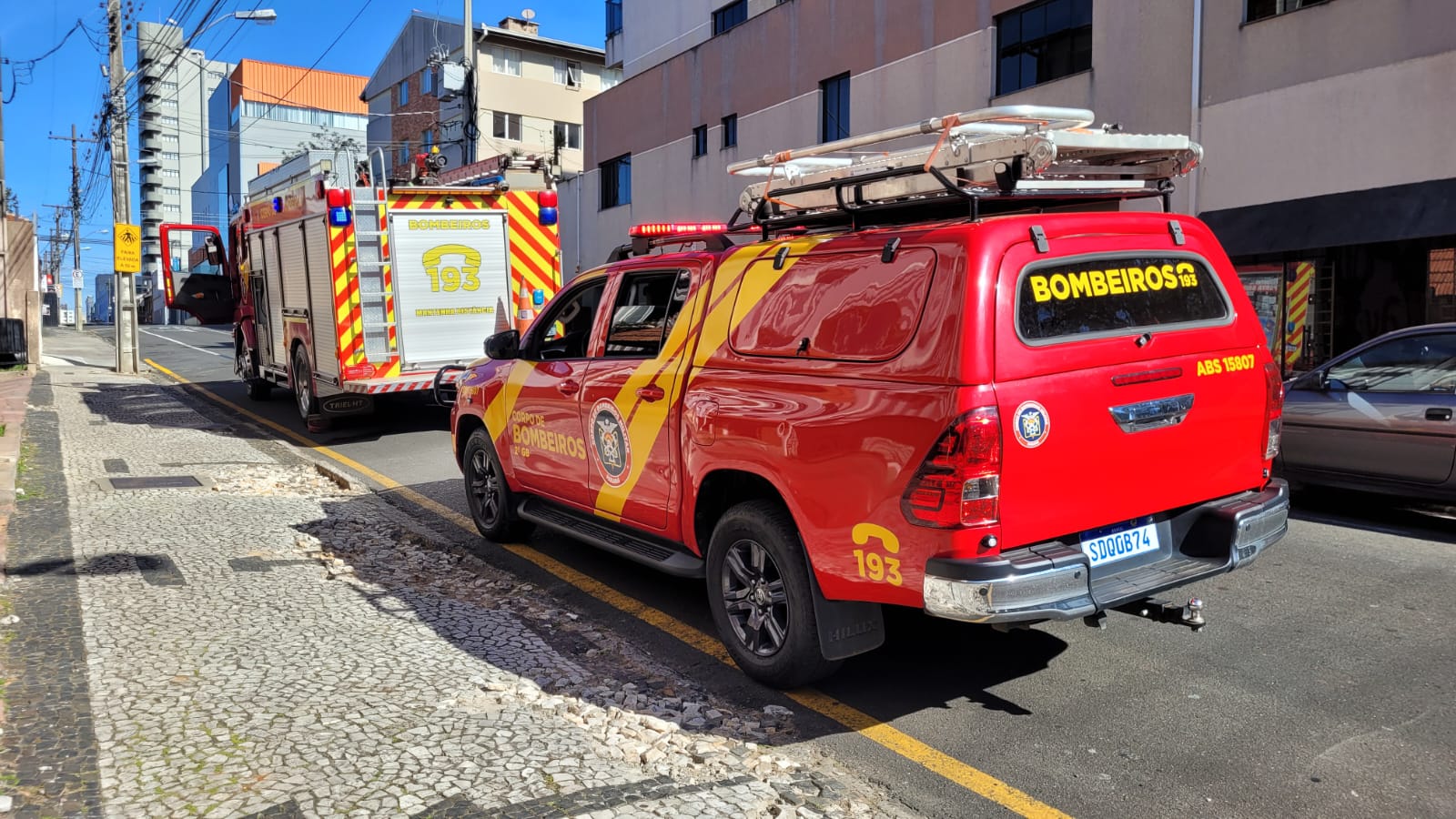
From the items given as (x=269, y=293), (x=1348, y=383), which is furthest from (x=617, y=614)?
(x=269, y=293)

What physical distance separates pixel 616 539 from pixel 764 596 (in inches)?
53.4

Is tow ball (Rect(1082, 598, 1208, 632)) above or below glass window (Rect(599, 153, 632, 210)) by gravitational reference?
below

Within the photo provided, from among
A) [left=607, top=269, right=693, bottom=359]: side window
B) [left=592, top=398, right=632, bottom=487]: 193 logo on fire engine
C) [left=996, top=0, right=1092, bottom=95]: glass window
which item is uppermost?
[left=996, top=0, right=1092, bottom=95]: glass window

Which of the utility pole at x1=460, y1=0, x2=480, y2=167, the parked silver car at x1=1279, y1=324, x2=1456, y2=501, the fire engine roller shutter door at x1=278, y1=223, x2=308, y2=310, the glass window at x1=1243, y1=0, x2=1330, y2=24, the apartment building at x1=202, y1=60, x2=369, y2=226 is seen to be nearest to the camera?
the parked silver car at x1=1279, y1=324, x2=1456, y2=501

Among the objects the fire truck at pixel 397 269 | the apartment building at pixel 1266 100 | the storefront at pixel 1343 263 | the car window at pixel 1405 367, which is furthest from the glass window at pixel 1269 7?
the fire truck at pixel 397 269

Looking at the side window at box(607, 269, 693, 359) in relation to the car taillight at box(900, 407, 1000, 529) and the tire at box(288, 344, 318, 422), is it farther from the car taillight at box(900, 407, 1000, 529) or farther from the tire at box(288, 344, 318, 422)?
the tire at box(288, 344, 318, 422)

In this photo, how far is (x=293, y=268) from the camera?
13.1 metres

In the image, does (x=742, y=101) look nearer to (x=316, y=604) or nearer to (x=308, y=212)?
(x=308, y=212)

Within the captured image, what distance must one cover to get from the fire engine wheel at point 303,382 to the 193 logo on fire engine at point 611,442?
8174 mm

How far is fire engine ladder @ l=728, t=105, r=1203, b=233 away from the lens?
4039 mm

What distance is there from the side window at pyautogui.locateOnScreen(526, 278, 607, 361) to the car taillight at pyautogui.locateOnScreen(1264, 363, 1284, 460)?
3342 mm

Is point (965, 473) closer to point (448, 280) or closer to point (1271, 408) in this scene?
point (1271, 408)

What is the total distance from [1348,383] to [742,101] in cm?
1897

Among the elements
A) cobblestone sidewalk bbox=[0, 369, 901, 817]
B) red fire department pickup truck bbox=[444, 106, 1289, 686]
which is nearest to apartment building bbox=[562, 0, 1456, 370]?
red fire department pickup truck bbox=[444, 106, 1289, 686]
